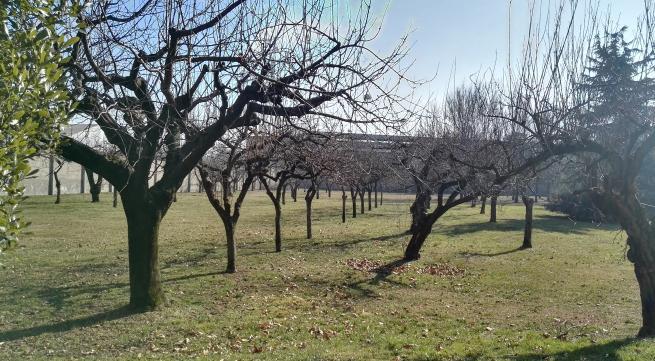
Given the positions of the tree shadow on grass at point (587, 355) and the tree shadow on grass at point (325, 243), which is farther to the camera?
the tree shadow on grass at point (325, 243)

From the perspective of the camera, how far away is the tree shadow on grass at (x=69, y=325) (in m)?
7.19

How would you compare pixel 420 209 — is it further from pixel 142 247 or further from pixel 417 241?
pixel 142 247

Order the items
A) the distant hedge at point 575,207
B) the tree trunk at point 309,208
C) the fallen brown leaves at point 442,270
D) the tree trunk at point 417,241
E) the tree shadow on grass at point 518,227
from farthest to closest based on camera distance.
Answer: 1. the distant hedge at point 575,207
2. the tree shadow on grass at point 518,227
3. the tree trunk at point 309,208
4. the tree trunk at point 417,241
5. the fallen brown leaves at point 442,270

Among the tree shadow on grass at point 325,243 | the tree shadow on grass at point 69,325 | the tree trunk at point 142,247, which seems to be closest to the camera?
the tree shadow on grass at point 69,325

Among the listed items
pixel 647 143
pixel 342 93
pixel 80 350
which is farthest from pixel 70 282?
pixel 647 143

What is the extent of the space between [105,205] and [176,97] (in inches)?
1039

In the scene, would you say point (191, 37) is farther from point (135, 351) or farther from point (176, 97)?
point (135, 351)

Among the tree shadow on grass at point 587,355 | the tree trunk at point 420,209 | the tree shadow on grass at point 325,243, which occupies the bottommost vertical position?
the tree shadow on grass at point 587,355

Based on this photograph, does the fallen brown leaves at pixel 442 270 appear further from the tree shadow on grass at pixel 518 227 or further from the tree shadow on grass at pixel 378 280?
the tree shadow on grass at pixel 518 227

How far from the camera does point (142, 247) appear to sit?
8133mm

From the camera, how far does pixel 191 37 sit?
21.0 feet

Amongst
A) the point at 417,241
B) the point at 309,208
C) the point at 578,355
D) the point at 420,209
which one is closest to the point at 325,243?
the point at 309,208

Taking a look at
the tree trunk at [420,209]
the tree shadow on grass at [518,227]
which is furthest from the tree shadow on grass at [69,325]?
the tree shadow on grass at [518,227]

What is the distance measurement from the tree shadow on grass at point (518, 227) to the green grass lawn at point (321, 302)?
11.4 feet
